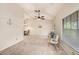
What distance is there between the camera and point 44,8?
275 cm

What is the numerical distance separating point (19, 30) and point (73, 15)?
1.62 m

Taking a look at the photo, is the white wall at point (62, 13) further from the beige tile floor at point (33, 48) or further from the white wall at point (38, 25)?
the beige tile floor at point (33, 48)

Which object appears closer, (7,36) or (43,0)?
(43,0)

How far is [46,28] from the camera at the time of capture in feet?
9.84

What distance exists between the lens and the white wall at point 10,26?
8.87 ft

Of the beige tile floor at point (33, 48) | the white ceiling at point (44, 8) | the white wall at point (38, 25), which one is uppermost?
the white ceiling at point (44, 8)

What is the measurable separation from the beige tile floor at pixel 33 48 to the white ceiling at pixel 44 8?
2.27 feet

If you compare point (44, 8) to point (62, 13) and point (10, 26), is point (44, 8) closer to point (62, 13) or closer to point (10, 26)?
point (62, 13)

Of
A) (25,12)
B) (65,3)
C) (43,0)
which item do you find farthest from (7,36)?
(65,3)

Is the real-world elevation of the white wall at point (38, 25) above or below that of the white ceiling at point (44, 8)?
below

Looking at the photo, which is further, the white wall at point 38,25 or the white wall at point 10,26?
the white wall at point 38,25

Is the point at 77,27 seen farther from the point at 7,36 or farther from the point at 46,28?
the point at 7,36

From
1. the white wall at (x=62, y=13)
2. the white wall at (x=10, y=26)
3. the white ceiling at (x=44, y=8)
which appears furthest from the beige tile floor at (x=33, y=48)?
the white ceiling at (x=44, y=8)

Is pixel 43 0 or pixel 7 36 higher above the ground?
pixel 43 0
